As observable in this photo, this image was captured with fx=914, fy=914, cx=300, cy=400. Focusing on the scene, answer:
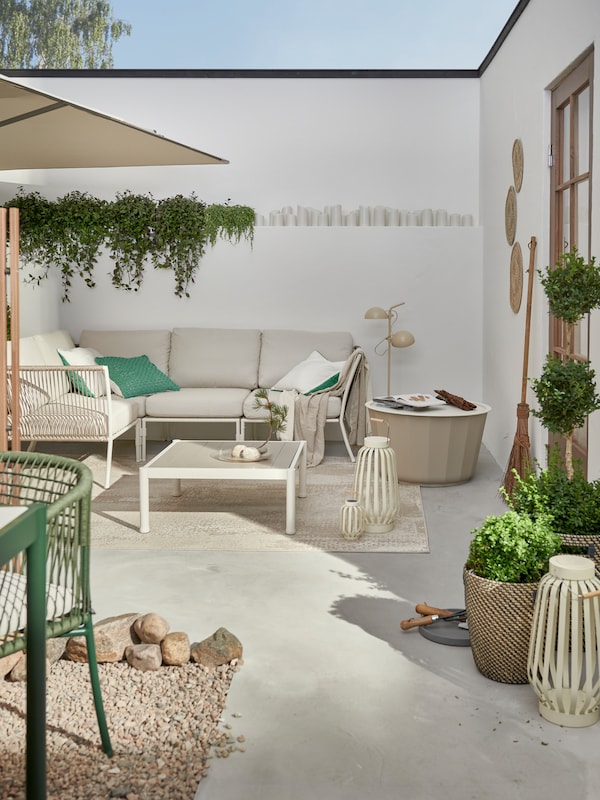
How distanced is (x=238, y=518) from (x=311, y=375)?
2.30 meters

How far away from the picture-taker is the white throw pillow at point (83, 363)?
632 centimetres

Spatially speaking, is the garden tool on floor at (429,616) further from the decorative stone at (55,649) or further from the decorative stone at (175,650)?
the decorative stone at (55,649)

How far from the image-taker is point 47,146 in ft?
14.1

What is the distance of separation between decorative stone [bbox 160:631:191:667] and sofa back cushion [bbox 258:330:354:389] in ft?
14.9

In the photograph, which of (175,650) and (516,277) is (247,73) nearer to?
(516,277)

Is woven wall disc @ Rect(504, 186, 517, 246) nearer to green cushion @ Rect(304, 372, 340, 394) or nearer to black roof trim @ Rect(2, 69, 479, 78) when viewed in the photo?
green cushion @ Rect(304, 372, 340, 394)

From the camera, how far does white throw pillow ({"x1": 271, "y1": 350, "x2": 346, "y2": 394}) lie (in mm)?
7059

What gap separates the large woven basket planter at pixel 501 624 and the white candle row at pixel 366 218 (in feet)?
18.1

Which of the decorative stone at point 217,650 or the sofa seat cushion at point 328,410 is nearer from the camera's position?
the decorative stone at point 217,650

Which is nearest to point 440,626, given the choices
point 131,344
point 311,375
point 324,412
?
point 324,412

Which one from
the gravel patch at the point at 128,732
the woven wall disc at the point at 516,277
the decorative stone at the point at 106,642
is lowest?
the gravel patch at the point at 128,732

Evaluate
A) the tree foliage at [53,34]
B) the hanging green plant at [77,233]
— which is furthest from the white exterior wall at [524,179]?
the tree foliage at [53,34]

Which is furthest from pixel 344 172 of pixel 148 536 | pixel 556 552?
pixel 556 552

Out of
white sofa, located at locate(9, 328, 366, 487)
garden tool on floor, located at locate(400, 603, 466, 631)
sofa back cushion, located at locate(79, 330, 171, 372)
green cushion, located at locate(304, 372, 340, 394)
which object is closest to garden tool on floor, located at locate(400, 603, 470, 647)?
garden tool on floor, located at locate(400, 603, 466, 631)
